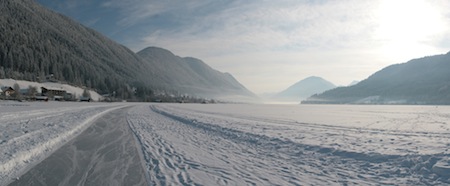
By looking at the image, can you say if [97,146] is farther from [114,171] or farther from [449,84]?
[449,84]

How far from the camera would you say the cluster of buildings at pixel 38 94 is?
343 feet

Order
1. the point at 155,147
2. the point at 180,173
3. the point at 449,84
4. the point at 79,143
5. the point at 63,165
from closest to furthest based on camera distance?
1. the point at 180,173
2. the point at 63,165
3. the point at 155,147
4. the point at 79,143
5. the point at 449,84

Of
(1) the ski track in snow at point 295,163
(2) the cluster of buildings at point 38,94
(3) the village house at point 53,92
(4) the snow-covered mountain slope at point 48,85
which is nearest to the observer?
(1) the ski track in snow at point 295,163

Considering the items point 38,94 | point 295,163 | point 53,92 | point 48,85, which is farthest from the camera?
point 48,85

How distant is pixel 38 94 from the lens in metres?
130

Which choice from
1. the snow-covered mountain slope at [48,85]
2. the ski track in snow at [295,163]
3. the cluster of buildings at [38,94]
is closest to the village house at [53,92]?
the cluster of buildings at [38,94]

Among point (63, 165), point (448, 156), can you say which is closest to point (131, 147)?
point (63, 165)

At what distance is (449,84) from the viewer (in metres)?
180

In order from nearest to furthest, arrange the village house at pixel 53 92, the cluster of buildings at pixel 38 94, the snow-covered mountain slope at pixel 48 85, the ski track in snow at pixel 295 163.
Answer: the ski track in snow at pixel 295 163, the cluster of buildings at pixel 38 94, the snow-covered mountain slope at pixel 48 85, the village house at pixel 53 92

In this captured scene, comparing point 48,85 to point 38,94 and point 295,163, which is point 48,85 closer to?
point 38,94

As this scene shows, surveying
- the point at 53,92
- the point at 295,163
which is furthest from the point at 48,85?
the point at 295,163

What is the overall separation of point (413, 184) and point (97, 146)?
41.9 feet

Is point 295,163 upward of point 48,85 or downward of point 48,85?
downward

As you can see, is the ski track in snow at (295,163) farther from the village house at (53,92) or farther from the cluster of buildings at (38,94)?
the village house at (53,92)
